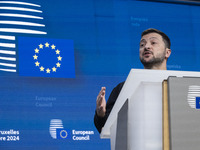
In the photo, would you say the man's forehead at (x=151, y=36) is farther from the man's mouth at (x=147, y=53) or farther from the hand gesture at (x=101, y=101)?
the hand gesture at (x=101, y=101)

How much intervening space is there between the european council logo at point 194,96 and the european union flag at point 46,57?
2.31 meters

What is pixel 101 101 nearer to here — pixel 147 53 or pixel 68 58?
pixel 147 53

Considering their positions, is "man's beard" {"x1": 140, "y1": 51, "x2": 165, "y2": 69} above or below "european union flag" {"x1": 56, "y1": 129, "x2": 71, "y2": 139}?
above

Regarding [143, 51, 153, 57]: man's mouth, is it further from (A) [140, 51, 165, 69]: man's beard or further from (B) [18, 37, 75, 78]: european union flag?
(B) [18, 37, 75, 78]: european union flag

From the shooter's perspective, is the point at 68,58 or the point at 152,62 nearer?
the point at 152,62

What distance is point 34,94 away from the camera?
2.96m

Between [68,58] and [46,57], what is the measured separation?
186 millimetres

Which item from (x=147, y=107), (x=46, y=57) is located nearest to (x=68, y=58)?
(x=46, y=57)

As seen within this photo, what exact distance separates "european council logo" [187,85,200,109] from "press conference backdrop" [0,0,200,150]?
2160 millimetres

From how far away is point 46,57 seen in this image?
314 centimetres

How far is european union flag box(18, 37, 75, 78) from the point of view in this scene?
303 centimetres

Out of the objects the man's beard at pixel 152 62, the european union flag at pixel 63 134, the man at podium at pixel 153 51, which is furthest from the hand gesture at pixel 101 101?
the european union flag at pixel 63 134

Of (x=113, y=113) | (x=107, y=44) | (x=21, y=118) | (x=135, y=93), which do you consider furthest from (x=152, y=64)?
(x=135, y=93)

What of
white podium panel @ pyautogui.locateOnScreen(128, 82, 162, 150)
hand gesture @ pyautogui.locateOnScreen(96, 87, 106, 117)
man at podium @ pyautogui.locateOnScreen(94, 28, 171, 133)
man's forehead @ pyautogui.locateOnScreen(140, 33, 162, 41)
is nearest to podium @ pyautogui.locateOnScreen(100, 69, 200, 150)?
white podium panel @ pyautogui.locateOnScreen(128, 82, 162, 150)
